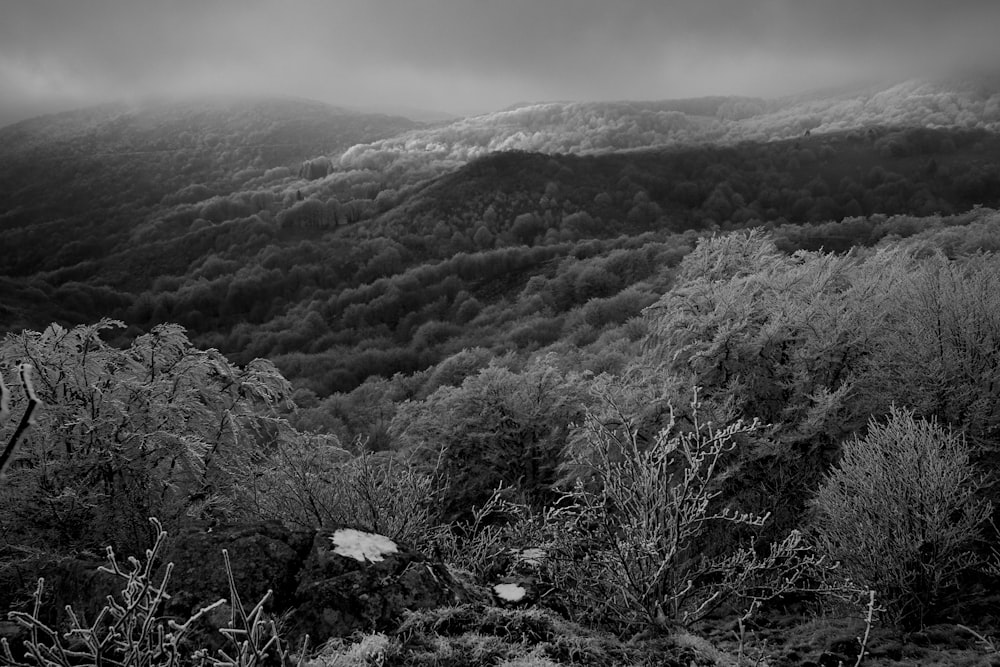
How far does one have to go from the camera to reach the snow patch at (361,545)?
5316mm

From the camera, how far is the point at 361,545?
5496 millimetres

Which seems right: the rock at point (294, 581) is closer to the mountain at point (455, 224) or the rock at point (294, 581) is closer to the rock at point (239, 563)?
the rock at point (239, 563)

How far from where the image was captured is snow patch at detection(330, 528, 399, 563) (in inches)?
209

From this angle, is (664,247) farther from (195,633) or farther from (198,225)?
(198,225)

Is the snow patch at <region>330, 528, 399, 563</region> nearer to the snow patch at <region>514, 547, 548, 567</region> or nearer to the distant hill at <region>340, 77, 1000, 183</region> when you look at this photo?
the snow patch at <region>514, 547, 548, 567</region>

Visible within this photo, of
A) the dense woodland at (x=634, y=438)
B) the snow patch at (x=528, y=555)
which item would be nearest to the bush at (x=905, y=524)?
the dense woodland at (x=634, y=438)

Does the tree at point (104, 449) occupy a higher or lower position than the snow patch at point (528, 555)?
higher

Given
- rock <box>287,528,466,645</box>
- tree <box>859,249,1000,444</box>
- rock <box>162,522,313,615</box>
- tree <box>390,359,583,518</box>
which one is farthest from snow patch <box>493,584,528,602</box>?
tree <box>390,359,583,518</box>

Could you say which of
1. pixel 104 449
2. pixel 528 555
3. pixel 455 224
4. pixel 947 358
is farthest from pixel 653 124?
pixel 104 449

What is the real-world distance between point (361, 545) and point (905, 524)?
22.9 ft

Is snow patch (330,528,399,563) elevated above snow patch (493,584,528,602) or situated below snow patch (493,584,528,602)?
above

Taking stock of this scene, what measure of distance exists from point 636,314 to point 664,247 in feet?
72.5

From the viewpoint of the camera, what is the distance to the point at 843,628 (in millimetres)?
7641

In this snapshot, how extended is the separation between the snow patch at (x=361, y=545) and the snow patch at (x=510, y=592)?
4.97 feet
